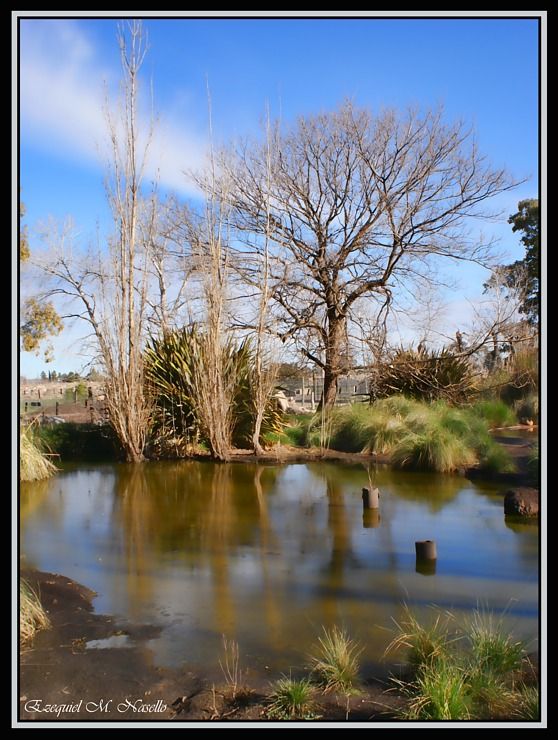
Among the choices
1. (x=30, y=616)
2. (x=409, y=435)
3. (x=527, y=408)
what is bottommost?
(x=30, y=616)

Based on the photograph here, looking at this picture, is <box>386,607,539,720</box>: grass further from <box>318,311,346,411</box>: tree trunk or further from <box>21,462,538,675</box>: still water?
<box>318,311,346,411</box>: tree trunk

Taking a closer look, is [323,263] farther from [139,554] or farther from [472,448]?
[139,554]

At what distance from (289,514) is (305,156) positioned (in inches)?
444

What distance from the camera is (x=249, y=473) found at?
11.1 metres

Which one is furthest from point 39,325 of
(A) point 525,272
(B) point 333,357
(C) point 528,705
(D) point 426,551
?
(A) point 525,272

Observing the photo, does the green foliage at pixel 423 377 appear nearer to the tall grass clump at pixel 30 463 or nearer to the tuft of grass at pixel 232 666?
the tall grass clump at pixel 30 463

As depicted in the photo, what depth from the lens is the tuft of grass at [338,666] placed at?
3547 mm

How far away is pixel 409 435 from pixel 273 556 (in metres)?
5.95

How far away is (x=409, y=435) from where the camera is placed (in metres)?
11.6

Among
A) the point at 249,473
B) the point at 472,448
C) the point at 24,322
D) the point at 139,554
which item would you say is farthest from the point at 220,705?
the point at 24,322

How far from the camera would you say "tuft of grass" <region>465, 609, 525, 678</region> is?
12.0 feet

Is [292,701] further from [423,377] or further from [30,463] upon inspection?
[423,377]

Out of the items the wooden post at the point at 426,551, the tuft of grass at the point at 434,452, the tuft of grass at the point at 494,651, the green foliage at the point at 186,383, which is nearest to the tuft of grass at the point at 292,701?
the tuft of grass at the point at 494,651
